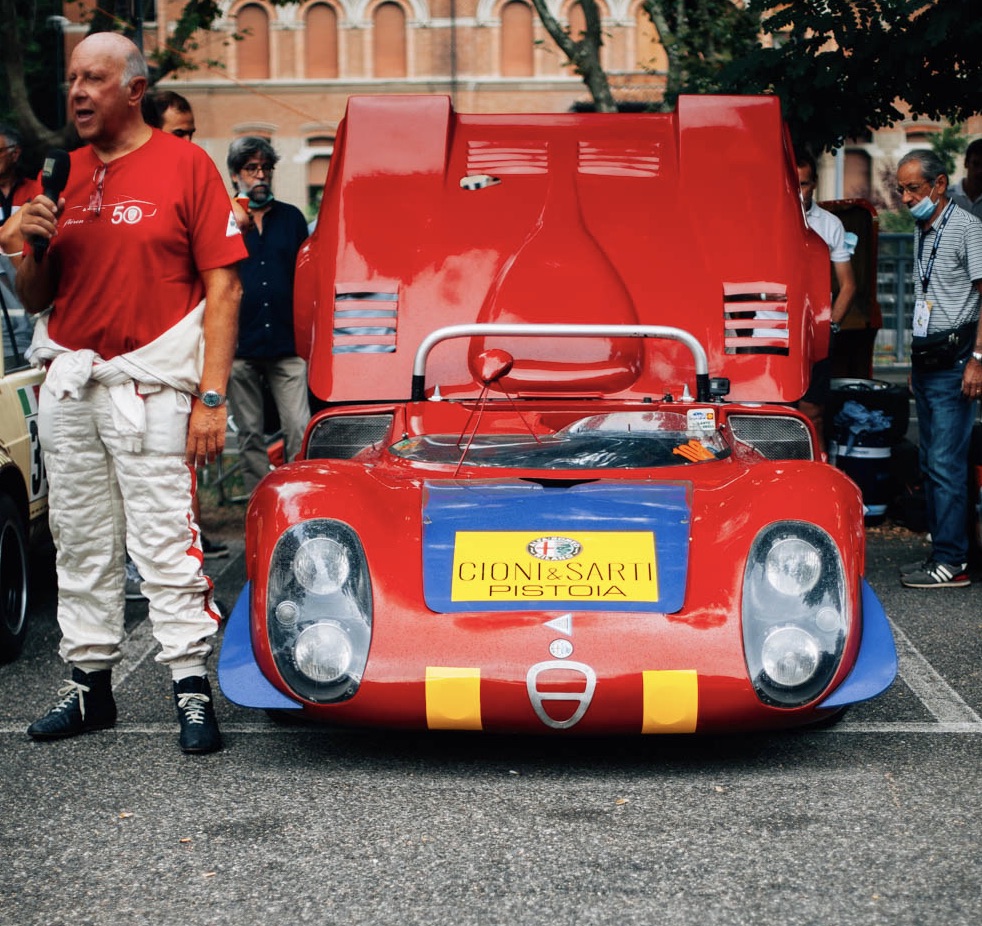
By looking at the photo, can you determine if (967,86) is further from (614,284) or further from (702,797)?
(702,797)

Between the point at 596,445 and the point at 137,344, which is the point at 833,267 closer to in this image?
the point at 596,445

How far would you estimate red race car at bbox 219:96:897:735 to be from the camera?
3.74 metres

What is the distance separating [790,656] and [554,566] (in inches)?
25.8

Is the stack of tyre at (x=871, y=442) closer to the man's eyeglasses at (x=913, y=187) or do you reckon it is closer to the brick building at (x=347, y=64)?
the man's eyeglasses at (x=913, y=187)

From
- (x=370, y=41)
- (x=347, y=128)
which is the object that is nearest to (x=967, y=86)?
(x=347, y=128)

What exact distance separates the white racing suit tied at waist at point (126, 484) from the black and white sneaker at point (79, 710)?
77 mm

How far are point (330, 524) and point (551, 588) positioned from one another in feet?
2.10

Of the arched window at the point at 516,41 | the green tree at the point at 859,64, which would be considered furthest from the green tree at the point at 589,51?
the arched window at the point at 516,41

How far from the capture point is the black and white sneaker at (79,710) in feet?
14.0

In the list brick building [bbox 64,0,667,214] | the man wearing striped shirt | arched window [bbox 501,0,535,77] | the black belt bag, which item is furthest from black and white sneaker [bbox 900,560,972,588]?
arched window [bbox 501,0,535,77]

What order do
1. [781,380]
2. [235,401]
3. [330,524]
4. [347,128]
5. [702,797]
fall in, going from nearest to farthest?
[702,797]
[330,524]
[781,380]
[347,128]
[235,401]

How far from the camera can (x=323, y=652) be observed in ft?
12.5

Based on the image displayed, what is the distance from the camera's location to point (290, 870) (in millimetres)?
3246

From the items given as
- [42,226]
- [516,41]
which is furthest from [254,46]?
[42,226]
